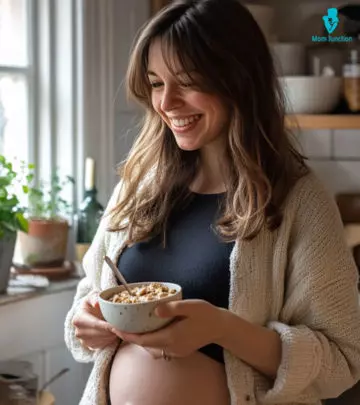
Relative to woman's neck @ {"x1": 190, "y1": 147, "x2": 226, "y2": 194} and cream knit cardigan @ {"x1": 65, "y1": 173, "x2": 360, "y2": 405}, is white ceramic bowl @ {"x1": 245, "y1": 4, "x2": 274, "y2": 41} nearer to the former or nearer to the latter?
woman's neck @ {"x1": 190, "y1": 147, "x2": 226, "y2": 194}

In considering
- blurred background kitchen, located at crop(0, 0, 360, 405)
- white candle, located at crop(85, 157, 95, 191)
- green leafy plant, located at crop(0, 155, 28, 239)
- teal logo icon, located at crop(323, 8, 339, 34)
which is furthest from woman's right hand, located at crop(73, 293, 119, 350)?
teal logo icon, located at crop(323, 8, 339, 34)

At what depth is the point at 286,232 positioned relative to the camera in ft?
4.89

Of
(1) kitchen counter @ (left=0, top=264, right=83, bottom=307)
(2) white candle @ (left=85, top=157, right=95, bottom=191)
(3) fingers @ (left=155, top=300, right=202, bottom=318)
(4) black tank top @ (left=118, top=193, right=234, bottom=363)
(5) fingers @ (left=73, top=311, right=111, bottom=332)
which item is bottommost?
(1) kitchen counter @ (left=0, top=264, right=83, bottom=307)

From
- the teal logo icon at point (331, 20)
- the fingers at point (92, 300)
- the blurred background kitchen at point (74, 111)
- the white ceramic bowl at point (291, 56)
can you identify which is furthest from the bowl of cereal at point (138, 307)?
the teal logo icon at point (331, 20)

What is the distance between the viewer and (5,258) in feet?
6.95

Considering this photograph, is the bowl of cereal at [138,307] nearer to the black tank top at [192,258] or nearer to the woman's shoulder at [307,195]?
the black tank top at [192,258]

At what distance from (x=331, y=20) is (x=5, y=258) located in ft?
4.03

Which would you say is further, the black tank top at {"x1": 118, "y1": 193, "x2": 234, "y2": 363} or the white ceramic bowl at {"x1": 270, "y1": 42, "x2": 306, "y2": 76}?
the white ceramic bowl at {"x1": 270, "y1": 42, "x2": 306, "y2": 76}

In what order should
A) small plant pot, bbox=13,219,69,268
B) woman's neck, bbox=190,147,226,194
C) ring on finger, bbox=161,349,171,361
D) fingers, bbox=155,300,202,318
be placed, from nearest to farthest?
fingers, bbox=155,300,202,318, ring on finger, bbox=161,349,171,361, woman's neck, bbox=190,147,226,194, small plant pot, bbox=13,219,69,268

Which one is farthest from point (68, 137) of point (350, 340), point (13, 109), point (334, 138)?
point (350, 340)

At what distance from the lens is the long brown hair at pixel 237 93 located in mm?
1466

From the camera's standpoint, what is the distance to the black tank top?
4.91 feet

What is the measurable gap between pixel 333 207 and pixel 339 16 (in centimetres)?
120

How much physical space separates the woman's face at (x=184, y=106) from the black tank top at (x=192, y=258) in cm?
14
